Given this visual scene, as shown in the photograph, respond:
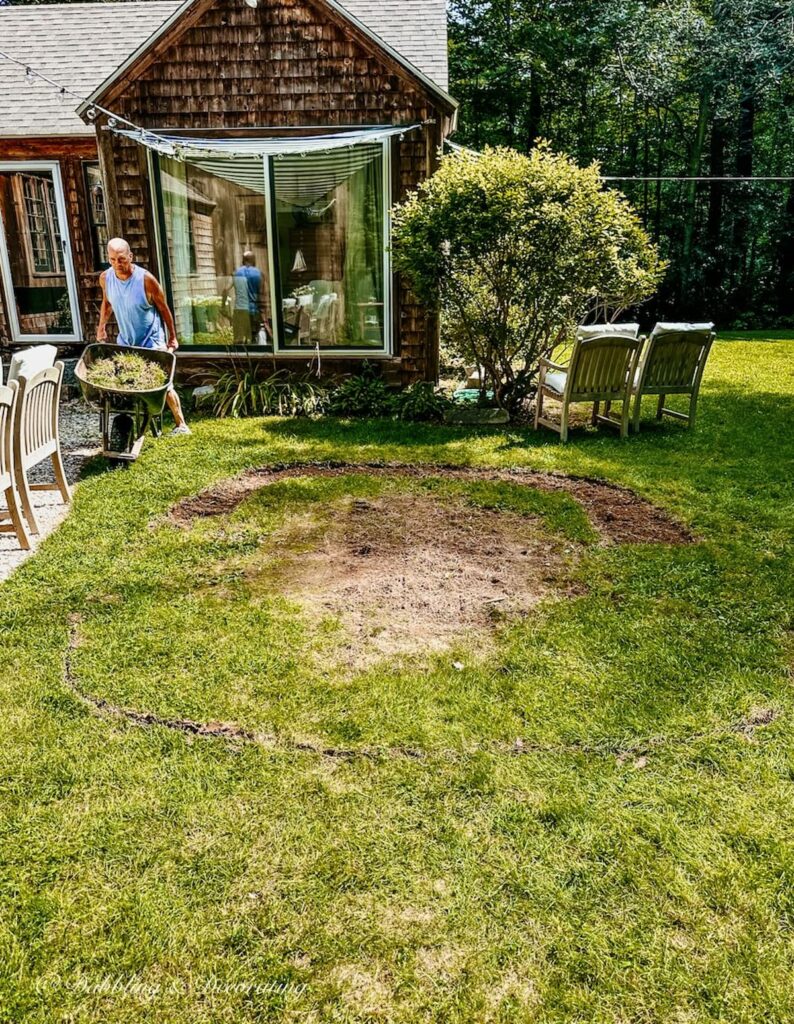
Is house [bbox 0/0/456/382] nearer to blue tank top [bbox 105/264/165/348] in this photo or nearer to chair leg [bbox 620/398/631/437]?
blue tank top [bbox 105/264/165/348]

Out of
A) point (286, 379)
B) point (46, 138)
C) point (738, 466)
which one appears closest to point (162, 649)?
point (738, 466)

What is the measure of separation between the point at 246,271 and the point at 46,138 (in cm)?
394

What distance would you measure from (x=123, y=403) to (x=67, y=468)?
0.80 metres

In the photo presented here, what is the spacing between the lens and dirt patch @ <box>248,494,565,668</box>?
3.73 metres

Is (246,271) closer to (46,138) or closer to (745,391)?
(46,138)

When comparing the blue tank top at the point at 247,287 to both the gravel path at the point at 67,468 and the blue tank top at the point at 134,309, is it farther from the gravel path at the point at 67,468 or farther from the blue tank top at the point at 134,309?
the blue tank top at the point at 134,309

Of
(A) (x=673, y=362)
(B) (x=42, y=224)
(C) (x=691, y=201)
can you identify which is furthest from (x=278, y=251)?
(C) (x=691, y=201)

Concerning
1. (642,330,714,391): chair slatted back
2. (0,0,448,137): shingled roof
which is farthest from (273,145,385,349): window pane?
(642,330,714,391): chair slatted back

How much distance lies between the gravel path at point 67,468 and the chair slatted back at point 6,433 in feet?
1.53

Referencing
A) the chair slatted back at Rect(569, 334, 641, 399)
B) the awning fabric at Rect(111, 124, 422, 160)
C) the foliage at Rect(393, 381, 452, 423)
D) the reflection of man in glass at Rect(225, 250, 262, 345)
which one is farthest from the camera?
the reflection of man in glass at Rect(225, 250, 262, 345)

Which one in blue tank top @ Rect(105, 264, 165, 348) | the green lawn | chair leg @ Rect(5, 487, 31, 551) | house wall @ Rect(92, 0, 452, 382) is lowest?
the green lawn

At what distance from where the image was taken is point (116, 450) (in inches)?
247

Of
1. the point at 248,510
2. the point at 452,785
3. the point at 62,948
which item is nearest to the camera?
the point at 62,948

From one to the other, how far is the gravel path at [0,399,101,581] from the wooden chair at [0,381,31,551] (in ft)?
0.34
